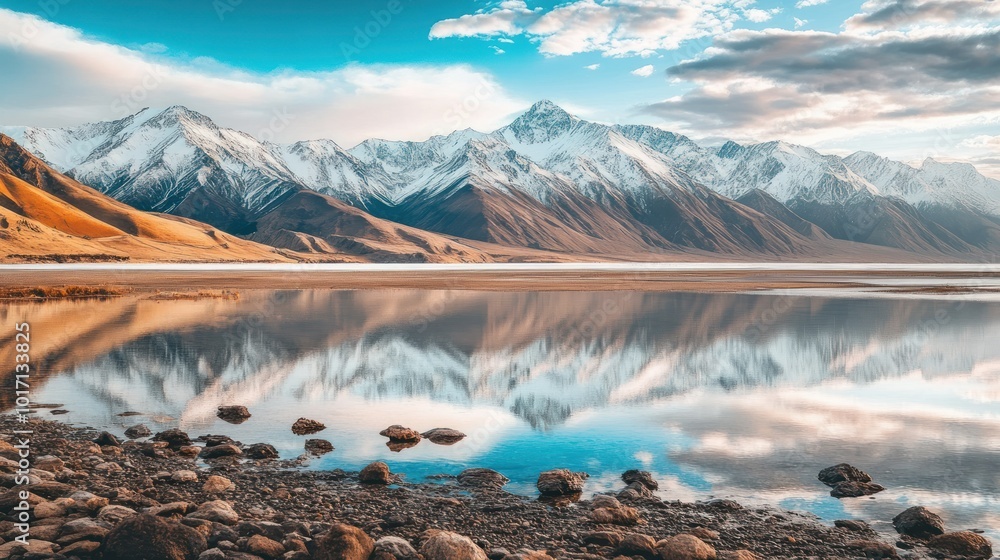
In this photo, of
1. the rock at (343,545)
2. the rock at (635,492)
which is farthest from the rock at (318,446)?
the rock at (635,492)

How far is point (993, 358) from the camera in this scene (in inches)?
1431

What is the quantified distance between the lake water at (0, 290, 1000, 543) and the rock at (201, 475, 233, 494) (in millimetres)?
2576

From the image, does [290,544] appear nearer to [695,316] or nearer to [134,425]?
[134,425]

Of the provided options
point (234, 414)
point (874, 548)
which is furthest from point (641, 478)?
point (234, 414)

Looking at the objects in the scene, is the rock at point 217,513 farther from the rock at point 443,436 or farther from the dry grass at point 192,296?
the dry grass at point 192,296

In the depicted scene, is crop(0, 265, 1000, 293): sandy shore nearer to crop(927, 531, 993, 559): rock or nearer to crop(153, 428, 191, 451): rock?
crop(153, 428, 191, 451): rock

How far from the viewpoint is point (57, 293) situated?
69.8m

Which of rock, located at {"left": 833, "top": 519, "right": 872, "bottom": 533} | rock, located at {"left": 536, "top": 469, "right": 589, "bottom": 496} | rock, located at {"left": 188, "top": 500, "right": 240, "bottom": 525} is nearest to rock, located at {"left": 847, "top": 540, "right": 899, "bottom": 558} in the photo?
rock, located at {"left": 833, "top": 519, "right": 872, "bottom": 533}

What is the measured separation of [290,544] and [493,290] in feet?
256

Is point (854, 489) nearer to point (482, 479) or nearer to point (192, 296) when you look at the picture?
point (482, 479)

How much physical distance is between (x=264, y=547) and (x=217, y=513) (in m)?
1.88

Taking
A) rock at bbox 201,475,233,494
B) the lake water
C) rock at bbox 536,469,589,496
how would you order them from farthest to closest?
the lake water → rock at bbox 536,469,589,496 → rock at bbox 201,475,233,494

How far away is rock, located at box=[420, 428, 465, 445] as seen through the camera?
2053 centimetres

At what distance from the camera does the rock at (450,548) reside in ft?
39.2
